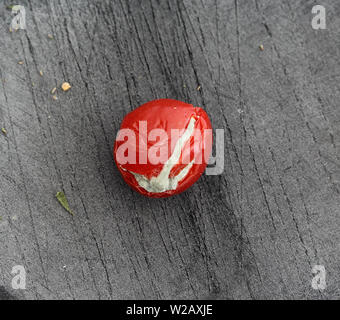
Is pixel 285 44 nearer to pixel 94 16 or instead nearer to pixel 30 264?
pixel 94 16

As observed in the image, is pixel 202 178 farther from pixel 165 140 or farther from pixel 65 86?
pixel 65 86

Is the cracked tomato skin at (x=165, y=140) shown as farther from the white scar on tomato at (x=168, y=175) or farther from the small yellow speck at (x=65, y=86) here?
the small yellow speck at (x=65, y=86)

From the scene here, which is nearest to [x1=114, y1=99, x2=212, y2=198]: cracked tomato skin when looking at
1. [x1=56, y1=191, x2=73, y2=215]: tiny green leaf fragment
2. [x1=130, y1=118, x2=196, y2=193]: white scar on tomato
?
[x1=130, y1=118, x2=196, y2=193]: white scar on tomato

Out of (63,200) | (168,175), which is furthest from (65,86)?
(168,175)

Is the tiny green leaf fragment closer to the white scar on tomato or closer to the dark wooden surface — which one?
the dark wooden surface
